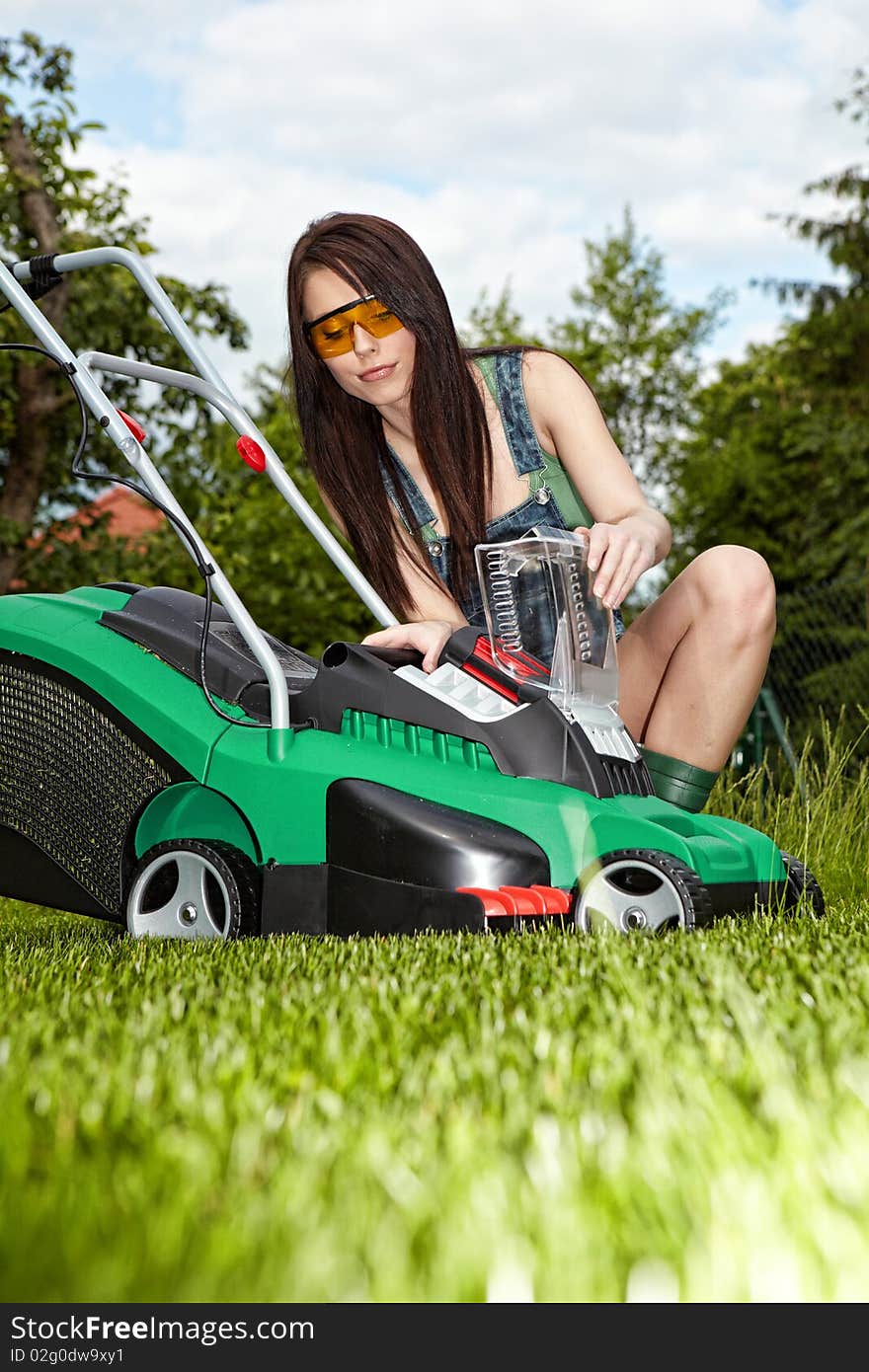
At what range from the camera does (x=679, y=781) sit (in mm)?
2721

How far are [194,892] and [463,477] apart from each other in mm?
1069

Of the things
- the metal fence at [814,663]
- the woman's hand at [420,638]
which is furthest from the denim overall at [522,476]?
the metal fence at [814,663]

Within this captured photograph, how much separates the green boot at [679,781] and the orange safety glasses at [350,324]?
105cm

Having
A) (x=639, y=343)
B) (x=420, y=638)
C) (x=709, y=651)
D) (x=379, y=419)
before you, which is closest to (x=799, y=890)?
(x=709, y=651)

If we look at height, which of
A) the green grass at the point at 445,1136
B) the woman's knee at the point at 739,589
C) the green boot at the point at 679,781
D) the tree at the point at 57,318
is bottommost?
the green grass at the point at 445,1136

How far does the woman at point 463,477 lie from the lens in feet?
8.74

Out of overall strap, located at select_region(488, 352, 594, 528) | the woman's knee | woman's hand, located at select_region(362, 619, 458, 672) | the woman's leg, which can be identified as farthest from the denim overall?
woman's hand, located at select_region(362, 619, 458, 672)

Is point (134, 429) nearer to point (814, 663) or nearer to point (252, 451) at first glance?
point (252, 451)

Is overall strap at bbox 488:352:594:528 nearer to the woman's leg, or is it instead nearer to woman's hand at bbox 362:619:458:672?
the woman's leg

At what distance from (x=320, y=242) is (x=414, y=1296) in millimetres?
2408

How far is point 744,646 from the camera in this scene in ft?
8.66

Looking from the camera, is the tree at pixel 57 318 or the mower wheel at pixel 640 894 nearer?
the mower wheel at pixel 640 894

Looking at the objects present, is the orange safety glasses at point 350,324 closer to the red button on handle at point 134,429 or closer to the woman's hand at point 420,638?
the red button on handle at point 134,429

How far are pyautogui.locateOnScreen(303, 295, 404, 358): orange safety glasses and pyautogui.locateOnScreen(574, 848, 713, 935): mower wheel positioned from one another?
4.08 feet
